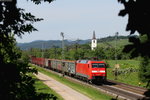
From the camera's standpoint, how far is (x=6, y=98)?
5.47m

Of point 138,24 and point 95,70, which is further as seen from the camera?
point 95,70

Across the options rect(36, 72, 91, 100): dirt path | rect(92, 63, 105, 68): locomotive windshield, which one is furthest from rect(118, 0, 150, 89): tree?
rect(92, 63, 105, 68): locomotive windshield

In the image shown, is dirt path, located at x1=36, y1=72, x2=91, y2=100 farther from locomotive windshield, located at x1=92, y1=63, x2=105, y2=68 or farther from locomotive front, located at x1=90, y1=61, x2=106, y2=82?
locomotive windshield, located at x1=92, y1=63, x2=105, y2=68

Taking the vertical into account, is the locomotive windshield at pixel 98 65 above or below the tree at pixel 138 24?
below

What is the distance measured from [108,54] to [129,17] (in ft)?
460

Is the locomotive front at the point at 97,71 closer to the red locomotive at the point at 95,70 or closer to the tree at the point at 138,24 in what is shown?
the red locomotive at the point at 95,70

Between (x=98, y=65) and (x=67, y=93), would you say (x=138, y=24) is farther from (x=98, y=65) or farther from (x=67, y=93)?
(x=98, y=65)

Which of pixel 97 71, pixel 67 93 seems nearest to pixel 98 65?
pixel 97 71

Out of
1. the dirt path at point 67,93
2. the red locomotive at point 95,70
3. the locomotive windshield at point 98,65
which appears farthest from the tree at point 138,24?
the locomotive windshield at point 98,65

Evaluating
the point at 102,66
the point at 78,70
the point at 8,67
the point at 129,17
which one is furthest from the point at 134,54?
the point at 78,70

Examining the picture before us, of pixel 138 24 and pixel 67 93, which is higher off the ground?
pixel 138 24

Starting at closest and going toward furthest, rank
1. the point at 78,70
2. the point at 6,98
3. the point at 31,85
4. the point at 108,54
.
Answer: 1. the point at 6,98
2. the point at 31,85
3. the point at 78,70
4. the point at 108,54

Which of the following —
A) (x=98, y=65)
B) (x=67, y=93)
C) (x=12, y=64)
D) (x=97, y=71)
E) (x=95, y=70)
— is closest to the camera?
(x=12, y=64)

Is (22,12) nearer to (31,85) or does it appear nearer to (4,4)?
(4,4)
